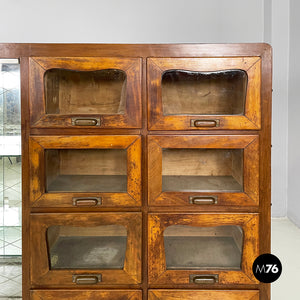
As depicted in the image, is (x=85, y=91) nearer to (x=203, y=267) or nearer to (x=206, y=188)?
(x=206, y=188)

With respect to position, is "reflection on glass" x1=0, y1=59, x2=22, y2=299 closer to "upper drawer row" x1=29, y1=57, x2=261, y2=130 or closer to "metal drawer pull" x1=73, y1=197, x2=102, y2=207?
"upper drawer row" x1=29, y1=57, x2=261, y2=130

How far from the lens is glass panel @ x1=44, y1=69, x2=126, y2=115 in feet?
4.29

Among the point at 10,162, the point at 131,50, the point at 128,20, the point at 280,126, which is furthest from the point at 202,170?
the point at 128,20

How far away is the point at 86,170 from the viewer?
149 centimetres

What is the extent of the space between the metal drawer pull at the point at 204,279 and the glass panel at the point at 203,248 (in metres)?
0.04

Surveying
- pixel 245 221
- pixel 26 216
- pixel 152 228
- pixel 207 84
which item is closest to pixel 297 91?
pixel 207 84

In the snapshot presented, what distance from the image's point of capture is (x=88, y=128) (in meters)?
1.26

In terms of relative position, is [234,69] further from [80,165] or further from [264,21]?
[264,21]

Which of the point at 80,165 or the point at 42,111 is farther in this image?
the point at 80,165

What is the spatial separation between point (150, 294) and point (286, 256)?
966mm

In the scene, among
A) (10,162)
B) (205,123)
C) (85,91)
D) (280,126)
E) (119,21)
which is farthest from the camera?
(280,126)

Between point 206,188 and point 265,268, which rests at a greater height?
point 206,188

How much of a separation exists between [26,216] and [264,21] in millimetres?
2127

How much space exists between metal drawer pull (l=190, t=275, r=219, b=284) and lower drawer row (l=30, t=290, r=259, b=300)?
46 mm
